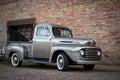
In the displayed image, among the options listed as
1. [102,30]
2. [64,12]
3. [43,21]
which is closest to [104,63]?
[102,30]

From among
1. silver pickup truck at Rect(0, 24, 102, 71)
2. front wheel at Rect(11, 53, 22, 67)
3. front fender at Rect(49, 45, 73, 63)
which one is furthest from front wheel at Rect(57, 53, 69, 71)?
front wheel at Rect(11, 53, 22, 67)

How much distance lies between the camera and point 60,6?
20.9 meters

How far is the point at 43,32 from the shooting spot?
46.8 ft

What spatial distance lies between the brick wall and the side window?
16.1ft

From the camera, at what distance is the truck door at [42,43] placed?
13.7 metres

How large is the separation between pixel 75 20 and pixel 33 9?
426cm

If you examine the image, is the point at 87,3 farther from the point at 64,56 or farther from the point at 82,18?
the point at 64,56

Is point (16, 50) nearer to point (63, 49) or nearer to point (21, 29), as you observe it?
point (63, 49)

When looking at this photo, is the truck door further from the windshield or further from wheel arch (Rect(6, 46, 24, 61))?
wheel arch (Rect(6, 46, 24, 61))

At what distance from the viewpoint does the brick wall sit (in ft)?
58.1

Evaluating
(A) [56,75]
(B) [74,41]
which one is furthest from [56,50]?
(A) [56,75]

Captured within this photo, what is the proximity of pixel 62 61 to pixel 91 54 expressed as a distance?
3.74 feet

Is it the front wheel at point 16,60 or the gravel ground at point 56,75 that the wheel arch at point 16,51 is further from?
the gravel ground at point 56,75

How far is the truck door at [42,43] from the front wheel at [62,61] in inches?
32.9
